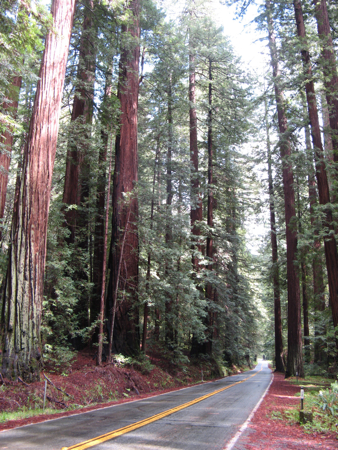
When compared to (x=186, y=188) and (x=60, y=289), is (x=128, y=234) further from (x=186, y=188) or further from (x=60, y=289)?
(x=186, y=188)

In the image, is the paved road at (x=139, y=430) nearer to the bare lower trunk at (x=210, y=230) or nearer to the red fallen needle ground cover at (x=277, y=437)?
the red fallen needle ground cover at (x=277, y=437)

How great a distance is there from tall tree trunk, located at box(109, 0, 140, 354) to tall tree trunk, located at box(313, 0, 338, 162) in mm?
6973

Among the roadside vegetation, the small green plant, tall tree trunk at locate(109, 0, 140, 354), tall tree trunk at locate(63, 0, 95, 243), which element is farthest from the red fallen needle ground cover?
tall tree trunk at locate(63, 0, 95, 243)

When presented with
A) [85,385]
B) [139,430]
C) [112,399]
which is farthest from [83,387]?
[139,430]

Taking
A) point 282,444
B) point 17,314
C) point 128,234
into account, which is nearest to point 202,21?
point 128,234

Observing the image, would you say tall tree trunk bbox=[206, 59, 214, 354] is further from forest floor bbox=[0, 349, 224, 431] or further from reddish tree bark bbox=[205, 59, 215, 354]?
forest floor bbox=[0, 349, 224, 431]

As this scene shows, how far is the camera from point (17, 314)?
301 inches

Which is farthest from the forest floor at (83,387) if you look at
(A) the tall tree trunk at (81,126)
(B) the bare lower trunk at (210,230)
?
(A) the tall tree trunk at (81,126)

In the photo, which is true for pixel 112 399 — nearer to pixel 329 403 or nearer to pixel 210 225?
pixel 329 403

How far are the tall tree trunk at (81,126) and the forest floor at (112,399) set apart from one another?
5081 mm

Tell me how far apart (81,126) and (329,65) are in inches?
360

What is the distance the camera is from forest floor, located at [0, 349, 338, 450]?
19.1ft

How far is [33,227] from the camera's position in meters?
8.07

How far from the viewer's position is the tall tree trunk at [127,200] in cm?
1209
